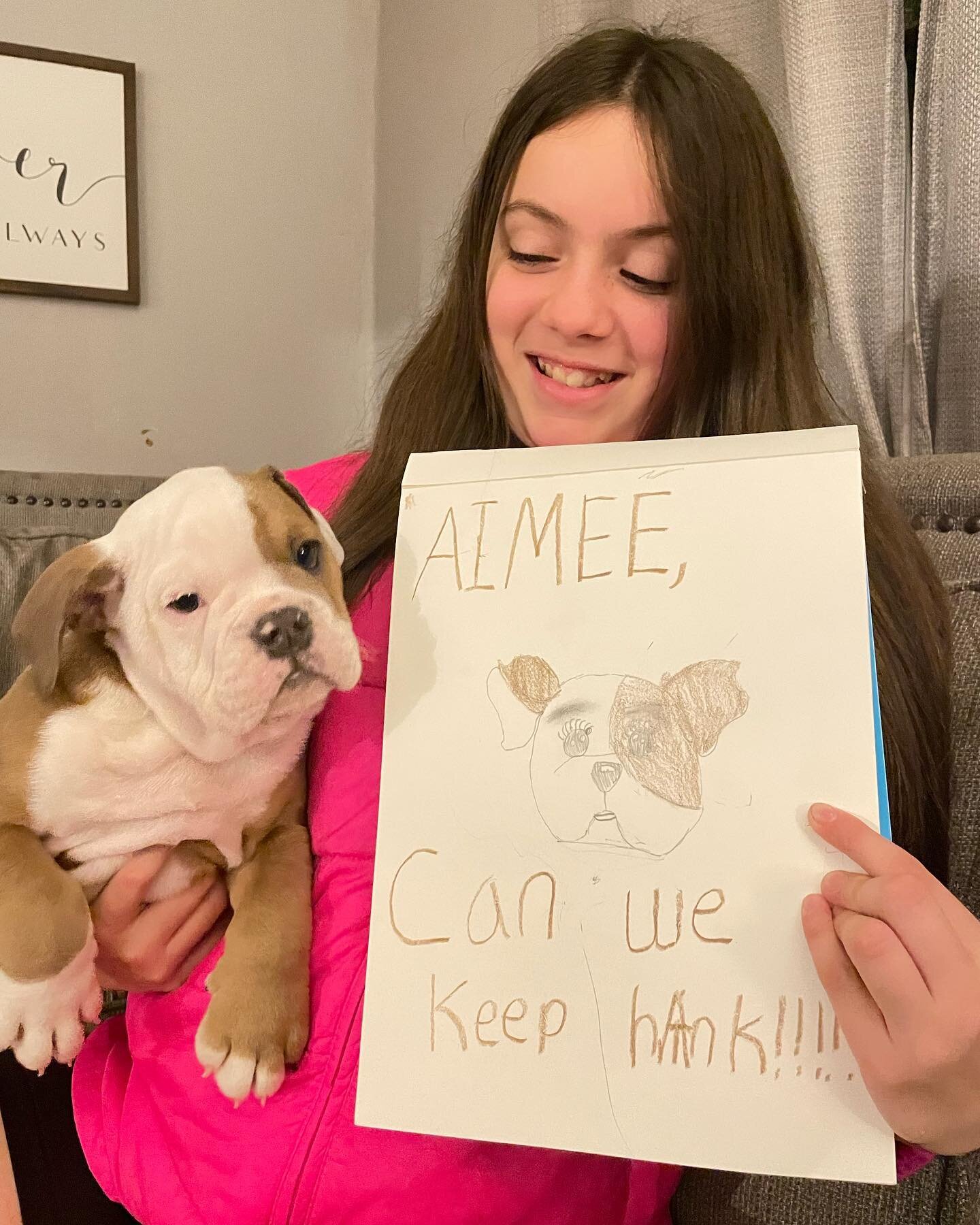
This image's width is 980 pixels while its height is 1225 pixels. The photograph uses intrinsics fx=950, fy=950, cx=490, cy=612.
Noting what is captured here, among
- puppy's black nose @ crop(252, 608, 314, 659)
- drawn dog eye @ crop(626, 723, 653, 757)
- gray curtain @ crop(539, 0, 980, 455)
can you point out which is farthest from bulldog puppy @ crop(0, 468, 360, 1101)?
gray curtain @ crop(539, 0, 980, 455)

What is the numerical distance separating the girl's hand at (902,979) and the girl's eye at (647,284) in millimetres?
466

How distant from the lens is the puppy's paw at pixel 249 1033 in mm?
664

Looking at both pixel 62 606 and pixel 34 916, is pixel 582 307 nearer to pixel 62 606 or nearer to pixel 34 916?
pixel 62 606

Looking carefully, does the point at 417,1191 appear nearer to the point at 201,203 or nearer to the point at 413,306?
the point at 413,306

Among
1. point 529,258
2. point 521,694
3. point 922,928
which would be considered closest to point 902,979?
point 922,928

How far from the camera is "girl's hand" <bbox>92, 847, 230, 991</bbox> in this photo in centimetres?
73

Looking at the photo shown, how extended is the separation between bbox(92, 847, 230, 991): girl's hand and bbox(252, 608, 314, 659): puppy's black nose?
22 centimetres

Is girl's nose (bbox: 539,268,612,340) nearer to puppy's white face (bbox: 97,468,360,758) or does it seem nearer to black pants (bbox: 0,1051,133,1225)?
puppy's white face (bbox: 97,468,360,758)

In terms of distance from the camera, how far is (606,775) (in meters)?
0.60

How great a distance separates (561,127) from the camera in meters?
0.83

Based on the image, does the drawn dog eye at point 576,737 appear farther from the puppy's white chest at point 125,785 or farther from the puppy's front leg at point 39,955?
the puppy's front leg at point 39,955

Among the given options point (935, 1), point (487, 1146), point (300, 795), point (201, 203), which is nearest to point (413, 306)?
point (201, 203)

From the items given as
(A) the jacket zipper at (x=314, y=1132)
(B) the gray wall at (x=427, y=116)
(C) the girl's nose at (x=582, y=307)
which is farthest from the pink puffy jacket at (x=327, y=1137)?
(B) the gray wall at (x=427, y=116)

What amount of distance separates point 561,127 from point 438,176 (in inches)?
46.3
